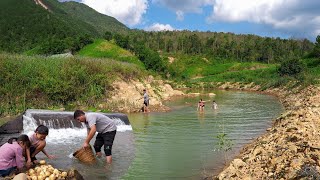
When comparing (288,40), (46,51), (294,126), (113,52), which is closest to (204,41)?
(288,40)

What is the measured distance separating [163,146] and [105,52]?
55048 mm

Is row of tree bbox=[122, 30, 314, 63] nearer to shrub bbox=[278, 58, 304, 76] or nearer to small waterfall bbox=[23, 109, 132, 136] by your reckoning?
shrub bbox=[278, 58, 304, 76]

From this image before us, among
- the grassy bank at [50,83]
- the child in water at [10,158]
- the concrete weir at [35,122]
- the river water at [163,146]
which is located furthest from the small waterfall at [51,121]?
the child in water at [10,158]

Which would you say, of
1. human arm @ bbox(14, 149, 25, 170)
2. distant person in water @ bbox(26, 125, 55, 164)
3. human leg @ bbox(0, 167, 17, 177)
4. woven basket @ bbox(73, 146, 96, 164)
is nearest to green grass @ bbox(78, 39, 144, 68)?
woven basket @ bbox(73, 146, 96, 164)

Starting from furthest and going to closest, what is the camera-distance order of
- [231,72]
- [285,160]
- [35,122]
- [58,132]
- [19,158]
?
[231,72], [58,132], [35,122], [19,158], [285,160]

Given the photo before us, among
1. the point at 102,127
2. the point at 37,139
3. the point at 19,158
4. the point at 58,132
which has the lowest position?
the point at 58,132

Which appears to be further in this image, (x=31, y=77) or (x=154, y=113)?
(x=154, y=113)

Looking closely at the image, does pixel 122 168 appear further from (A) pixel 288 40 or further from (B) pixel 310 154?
(A) pixel 288 40

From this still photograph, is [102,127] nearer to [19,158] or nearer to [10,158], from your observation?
[19,158]

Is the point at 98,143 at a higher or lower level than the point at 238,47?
lower

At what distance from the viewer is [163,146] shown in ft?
47.7

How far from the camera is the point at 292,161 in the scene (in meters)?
8.29

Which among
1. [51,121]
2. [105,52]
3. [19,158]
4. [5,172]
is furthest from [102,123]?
[105,52]

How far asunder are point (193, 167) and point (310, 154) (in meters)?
3.98
